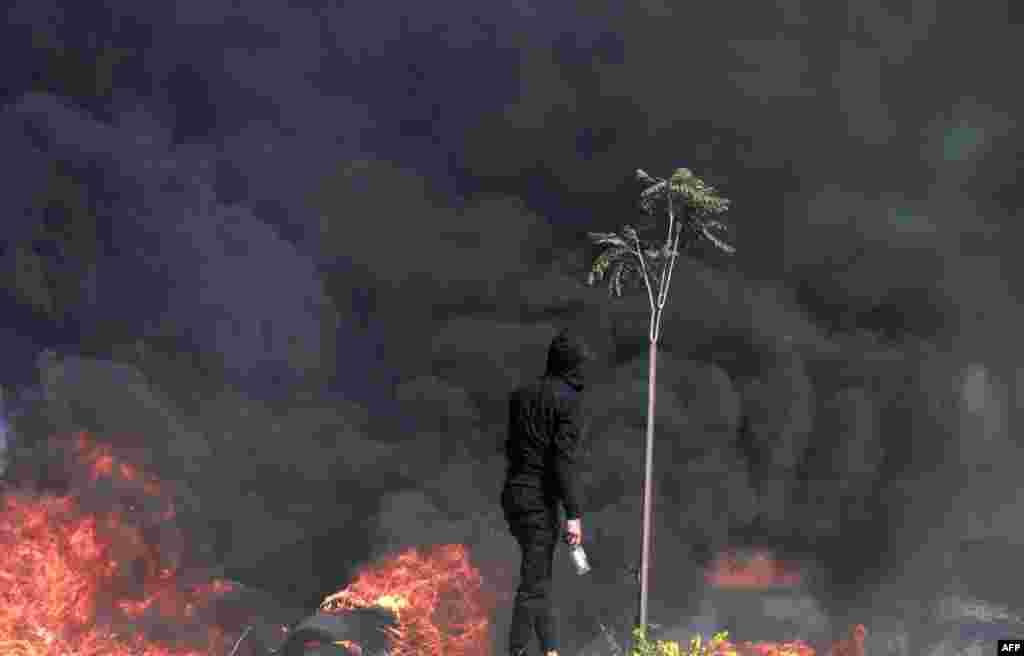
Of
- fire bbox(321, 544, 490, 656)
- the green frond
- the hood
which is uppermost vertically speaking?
the green frond

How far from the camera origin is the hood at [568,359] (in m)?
8.94

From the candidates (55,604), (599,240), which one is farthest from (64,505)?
(599,240)

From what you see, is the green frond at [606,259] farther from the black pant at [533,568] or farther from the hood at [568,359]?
the black pant at [533,568]

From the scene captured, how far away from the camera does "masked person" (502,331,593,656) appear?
8766 millimetres

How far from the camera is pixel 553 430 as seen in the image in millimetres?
8805

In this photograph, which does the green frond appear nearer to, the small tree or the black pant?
the small tree

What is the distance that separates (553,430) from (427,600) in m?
15.0

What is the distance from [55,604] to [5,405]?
18.2 feet

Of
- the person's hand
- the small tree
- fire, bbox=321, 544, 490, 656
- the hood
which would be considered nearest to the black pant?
the person's hand

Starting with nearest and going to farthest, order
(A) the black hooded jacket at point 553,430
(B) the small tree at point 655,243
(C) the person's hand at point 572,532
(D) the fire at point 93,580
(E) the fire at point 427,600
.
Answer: (C) the person's hand at point 572,532 → (A) the black hooded jacket at point 553,430 → (B) the small tree at point 655,243 → (D) the fire at point 93,580 → (E) the fire at point 427,600

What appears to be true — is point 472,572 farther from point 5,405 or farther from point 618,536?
point 5,405

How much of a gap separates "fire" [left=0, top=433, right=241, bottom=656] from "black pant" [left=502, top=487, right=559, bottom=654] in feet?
35.6

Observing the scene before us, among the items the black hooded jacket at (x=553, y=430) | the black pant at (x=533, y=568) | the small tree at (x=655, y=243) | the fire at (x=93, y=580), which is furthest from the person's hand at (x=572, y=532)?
Answer: the fire at (x=93, y=580)

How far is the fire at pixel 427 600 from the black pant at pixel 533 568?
1357cm
